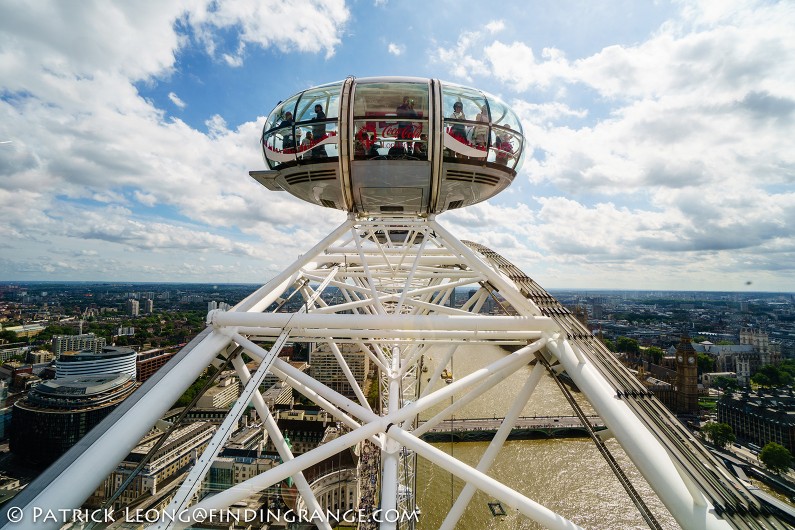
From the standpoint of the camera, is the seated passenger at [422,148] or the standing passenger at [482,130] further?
the standing passenger at [482,130]

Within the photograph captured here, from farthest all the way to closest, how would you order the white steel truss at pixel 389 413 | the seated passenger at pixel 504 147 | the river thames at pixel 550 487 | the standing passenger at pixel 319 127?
the river thames at pixel 550 487
the seated passenger at pixel 504 147
the standing passenger at pixel 319 127
the white steel truss at pixel 389 413

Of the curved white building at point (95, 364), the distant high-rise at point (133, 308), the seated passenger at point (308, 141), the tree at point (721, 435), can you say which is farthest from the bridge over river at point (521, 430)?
the distant high-rise at point (133, 308)

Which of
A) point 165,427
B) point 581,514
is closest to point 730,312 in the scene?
point 581,514

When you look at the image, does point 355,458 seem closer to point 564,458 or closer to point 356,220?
point 564,458

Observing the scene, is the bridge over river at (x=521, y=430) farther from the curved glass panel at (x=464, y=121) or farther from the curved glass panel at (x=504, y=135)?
the curved glass panel at (x=464, y=121)

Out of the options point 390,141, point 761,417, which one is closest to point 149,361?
point 390,141

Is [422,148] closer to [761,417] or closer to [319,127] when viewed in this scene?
[319,127]
